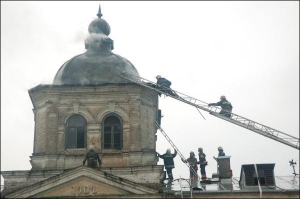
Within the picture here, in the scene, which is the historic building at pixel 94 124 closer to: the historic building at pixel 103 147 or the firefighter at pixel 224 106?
the historic building at pixel 103 147

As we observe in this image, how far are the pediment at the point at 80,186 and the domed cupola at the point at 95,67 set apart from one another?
20.5ft

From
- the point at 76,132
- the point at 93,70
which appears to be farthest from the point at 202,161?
the point at 93,70

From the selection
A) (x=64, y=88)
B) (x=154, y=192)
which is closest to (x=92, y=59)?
(x=64, y=88)

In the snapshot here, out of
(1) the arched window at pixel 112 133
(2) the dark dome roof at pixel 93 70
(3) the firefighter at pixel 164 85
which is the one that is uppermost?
(2) the dark dome roof at pixel 93 70

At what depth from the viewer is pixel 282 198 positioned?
932 inches

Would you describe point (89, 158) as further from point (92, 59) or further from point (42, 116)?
point (92, 59)

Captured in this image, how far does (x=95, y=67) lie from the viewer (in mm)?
30031

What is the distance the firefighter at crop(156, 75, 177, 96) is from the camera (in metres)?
29.4

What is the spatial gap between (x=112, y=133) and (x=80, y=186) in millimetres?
4434

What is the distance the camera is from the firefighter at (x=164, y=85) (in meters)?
29.4

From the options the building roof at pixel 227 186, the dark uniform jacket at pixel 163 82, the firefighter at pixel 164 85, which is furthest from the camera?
the dark uniform jacket at pixel 163 82

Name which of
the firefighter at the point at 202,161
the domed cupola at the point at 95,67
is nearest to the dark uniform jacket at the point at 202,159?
the firefighter at the point at 202,161

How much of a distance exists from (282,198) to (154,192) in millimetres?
5450

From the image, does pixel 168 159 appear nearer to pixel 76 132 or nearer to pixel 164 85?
pixel 164 85
